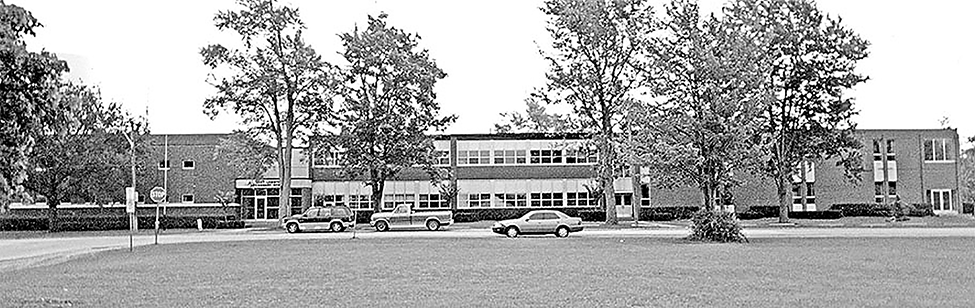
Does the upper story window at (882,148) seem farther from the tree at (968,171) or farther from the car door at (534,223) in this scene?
the tree at (968,171)

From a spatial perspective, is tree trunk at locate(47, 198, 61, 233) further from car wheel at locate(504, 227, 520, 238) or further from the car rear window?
car wheel at locate(504, 227, 520, 238)

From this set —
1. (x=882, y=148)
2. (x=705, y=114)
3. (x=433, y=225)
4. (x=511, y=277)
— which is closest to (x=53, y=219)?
(x=433, y=225)

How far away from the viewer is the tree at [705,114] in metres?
36.4

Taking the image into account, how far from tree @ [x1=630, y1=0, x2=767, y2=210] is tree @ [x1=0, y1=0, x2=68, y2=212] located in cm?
2637

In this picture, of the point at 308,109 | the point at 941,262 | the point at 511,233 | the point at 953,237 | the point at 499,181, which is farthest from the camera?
the point at 499,181

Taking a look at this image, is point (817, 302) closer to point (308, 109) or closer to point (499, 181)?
point (308, 109)

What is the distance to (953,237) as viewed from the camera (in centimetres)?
3666

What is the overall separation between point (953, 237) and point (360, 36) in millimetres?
32293

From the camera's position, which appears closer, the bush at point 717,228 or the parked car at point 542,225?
the bush at point 717,228

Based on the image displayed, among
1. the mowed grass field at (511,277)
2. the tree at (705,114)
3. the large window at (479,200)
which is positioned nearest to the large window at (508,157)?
the large window at (479,200)

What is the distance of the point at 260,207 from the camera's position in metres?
70.3

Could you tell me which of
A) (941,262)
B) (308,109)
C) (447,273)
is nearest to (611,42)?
(308,109)

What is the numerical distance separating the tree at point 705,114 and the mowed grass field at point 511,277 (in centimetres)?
614

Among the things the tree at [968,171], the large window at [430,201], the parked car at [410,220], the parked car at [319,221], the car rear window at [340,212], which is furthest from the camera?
the tree at [968,171]
